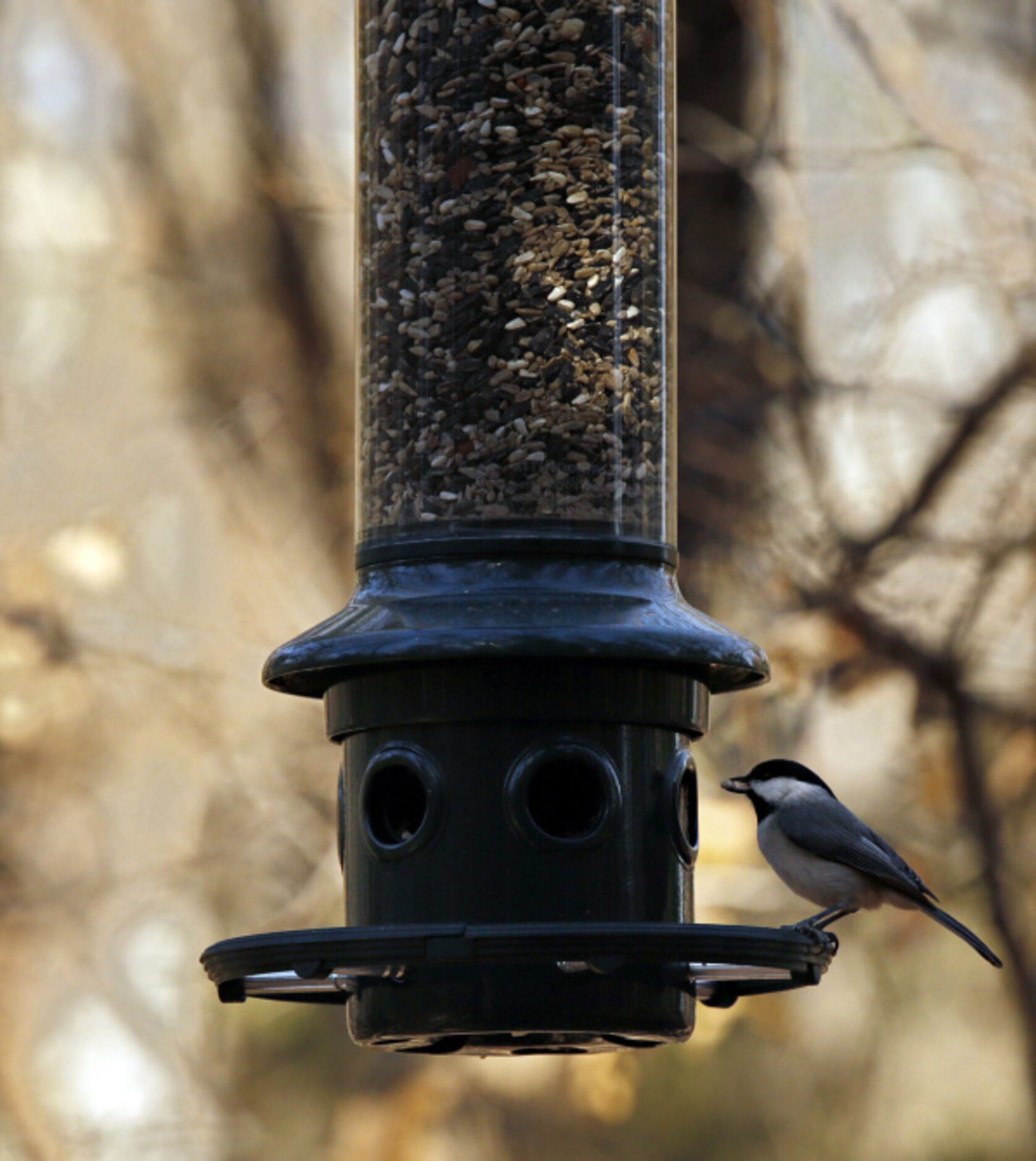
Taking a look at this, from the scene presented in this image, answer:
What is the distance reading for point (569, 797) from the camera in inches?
167

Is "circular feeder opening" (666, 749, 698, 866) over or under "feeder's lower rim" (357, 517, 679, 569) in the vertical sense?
under

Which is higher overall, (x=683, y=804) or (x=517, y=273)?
(x=517, y=273)

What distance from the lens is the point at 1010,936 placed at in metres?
7.98

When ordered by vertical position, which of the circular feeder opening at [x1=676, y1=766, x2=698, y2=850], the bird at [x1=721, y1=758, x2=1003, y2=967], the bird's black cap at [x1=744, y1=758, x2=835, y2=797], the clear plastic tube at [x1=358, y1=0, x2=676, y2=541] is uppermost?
the clear plastic tube at [x1=358, y1=0, x2=676, y2=541]

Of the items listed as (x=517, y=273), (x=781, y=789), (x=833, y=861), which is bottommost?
(x=833, y=861)

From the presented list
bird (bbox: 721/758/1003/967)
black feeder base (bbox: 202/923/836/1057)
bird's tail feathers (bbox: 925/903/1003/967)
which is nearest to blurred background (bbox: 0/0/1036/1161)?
bird (bbox: 721/758/1003/967)

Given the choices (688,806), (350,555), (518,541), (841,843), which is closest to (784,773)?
(841,843)

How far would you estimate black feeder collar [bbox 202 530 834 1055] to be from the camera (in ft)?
13.2

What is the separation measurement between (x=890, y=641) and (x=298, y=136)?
9.10ft

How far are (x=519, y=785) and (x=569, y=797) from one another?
164 millimetres

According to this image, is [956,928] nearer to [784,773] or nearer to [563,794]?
[784,773]

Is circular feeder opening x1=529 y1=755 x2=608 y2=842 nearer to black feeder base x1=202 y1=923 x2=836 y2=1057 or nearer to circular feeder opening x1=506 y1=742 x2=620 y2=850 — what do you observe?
circular feeder opening x1=506 y1=742 x2=620 y2=850

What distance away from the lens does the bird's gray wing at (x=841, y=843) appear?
16.4ft

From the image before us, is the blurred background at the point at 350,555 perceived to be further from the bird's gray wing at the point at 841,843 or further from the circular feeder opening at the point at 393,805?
the circular feeder opening at the point at 393,805
